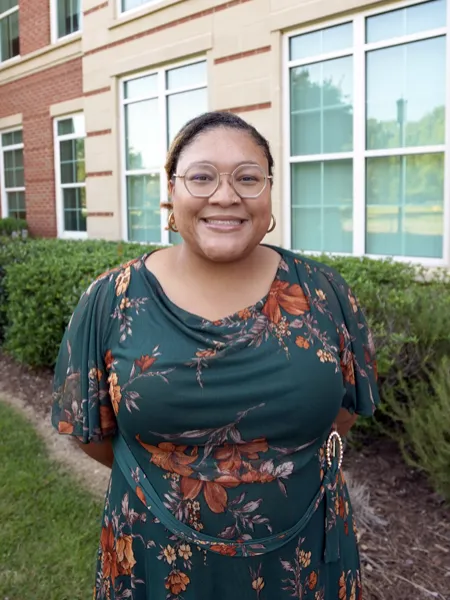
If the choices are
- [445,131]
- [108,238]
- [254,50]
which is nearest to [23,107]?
[108,238]

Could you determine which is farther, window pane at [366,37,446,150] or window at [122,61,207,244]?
window at [122,61,207,244]

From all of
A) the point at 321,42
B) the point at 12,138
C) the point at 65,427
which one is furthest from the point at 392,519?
the point at 12,138

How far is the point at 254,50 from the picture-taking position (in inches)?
290

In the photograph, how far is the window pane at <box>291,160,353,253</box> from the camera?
22.5ft

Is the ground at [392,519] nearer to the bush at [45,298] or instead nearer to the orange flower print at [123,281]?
the bush at [45,298]

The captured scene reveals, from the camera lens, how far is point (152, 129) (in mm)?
9312

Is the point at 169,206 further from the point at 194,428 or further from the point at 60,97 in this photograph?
the point at 60,97

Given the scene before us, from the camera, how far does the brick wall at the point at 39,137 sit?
11594 mm

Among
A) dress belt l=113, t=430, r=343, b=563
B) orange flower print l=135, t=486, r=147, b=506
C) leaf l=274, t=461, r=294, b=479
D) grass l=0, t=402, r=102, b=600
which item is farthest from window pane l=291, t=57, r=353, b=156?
orange flower print l=135, t=486, r=147, b=506

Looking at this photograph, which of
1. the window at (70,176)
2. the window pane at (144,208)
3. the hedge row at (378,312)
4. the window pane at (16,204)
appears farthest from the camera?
the window pane at (16,204)

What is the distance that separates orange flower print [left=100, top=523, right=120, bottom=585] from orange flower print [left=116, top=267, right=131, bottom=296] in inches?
27.9

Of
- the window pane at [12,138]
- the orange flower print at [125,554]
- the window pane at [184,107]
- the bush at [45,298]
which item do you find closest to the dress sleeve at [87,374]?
the orange flower print at [125,554]

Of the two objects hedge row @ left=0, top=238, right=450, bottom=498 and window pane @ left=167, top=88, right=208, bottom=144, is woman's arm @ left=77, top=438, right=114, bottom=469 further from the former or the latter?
window pane @ left=167, top=88, right=208, bottom=144

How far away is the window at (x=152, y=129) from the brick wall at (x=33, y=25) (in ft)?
10.1
